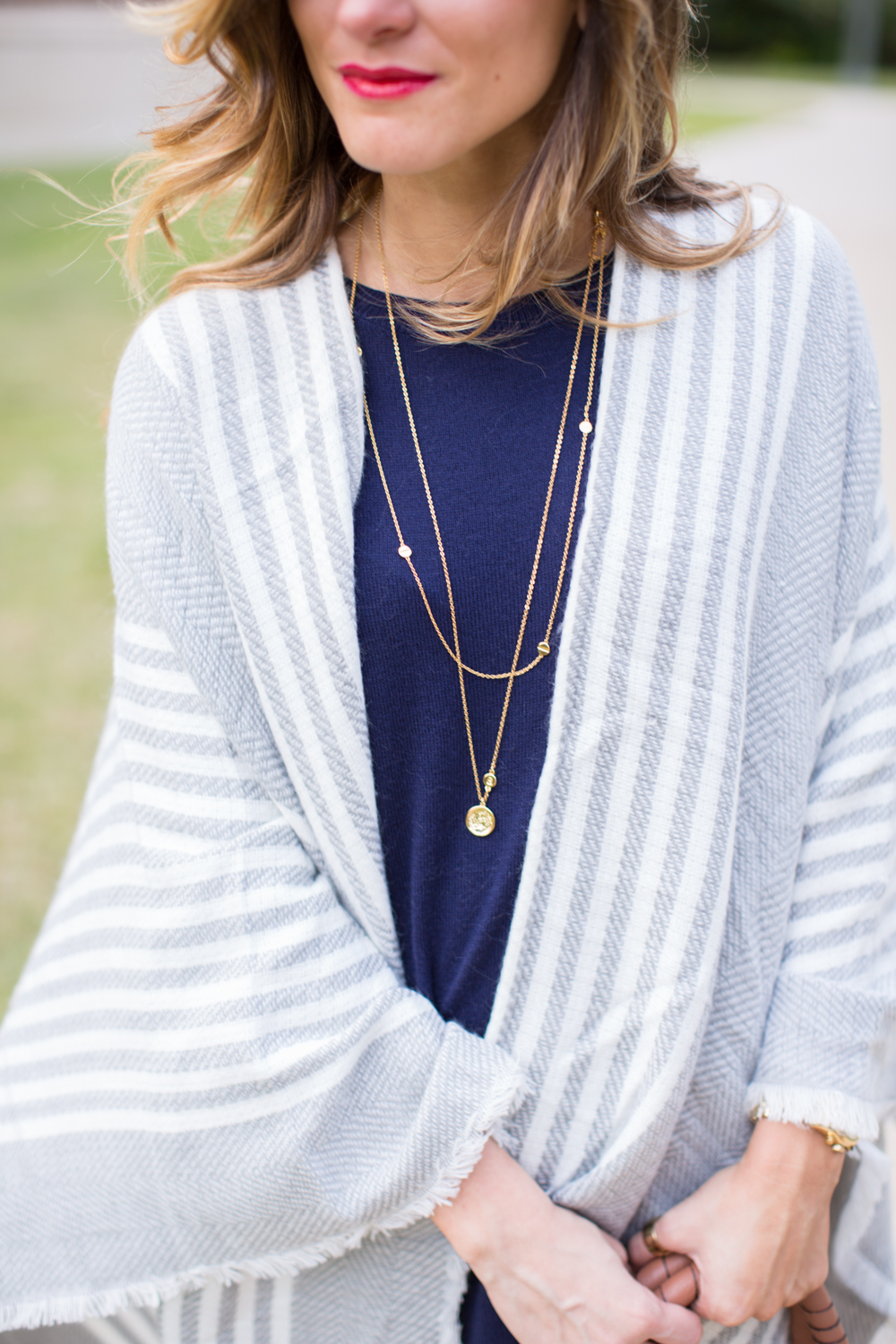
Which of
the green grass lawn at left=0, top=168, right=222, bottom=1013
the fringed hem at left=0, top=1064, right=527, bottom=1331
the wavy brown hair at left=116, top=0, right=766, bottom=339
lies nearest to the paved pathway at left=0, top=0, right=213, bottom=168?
the green grass lawn at left=0, top=168, right=222, bottom=1013

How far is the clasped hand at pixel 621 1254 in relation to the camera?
1.12 meters

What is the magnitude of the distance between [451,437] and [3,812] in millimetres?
2634

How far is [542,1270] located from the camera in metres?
1.13

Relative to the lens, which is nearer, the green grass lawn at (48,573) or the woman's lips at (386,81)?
the woman's lips at (386,81)

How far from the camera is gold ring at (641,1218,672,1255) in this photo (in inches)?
47.3

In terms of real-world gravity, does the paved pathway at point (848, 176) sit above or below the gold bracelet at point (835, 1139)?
above

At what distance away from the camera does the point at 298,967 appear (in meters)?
1.18

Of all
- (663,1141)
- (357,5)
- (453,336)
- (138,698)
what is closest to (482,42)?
(357,5)

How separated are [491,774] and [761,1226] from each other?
554mm

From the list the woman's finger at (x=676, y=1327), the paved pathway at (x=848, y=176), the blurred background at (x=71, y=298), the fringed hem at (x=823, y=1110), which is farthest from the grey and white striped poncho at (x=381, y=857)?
the paved pathway at (x=848, y=176)

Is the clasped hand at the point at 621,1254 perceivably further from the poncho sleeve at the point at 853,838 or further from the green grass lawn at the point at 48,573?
the green grass lawn at the point at 48,573

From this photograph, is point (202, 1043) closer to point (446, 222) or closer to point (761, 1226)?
point (761, 1226)

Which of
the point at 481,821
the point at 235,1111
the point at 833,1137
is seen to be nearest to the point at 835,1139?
the point at 833,1137

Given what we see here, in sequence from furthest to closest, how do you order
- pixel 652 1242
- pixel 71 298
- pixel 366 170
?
pixel 71 298, pixel 366 170, pixel 652 1242
